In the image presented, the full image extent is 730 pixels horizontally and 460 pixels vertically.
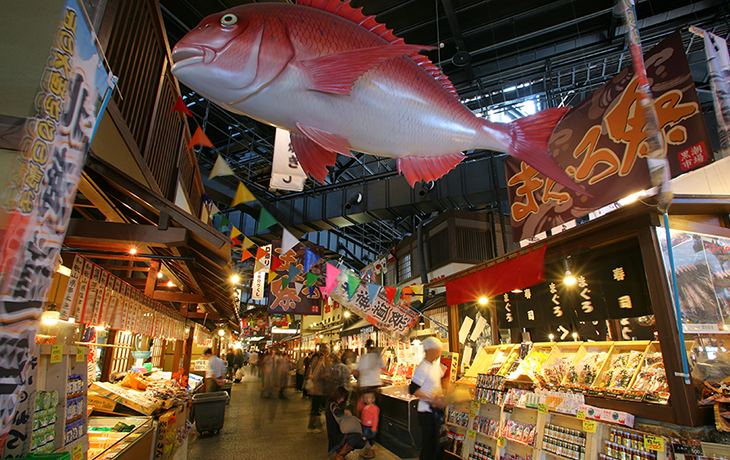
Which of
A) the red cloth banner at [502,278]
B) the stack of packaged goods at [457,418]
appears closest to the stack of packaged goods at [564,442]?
the stack of packaged goods at [457,418]

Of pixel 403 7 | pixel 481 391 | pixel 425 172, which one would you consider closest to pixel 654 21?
pixel 403 7

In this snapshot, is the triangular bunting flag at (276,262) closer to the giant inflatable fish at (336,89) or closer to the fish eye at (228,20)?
the giant inflatable fish at (336,89)

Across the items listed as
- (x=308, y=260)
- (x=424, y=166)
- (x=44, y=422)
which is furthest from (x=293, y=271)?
(x=424, y=166)

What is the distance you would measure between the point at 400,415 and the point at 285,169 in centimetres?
827

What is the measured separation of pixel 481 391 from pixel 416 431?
297 centimetres

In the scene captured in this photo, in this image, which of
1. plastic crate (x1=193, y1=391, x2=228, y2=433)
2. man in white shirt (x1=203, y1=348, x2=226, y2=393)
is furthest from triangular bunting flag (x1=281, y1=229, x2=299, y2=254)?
man in white shirt (x1=203, y1=348, x2=226, y2=393)

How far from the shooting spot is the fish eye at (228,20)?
1.50m

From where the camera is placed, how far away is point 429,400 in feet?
19.1

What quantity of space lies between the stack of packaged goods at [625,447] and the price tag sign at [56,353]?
20.2ft

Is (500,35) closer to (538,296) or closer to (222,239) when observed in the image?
(538,296)

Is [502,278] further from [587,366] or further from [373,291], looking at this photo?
[373,291]

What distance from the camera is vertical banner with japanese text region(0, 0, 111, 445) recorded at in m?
1.32

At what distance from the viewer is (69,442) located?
3568mm

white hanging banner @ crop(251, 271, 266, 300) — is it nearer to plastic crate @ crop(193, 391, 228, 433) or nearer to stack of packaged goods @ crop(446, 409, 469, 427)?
plastic crate @ crop(193, 391, 228, 433)
